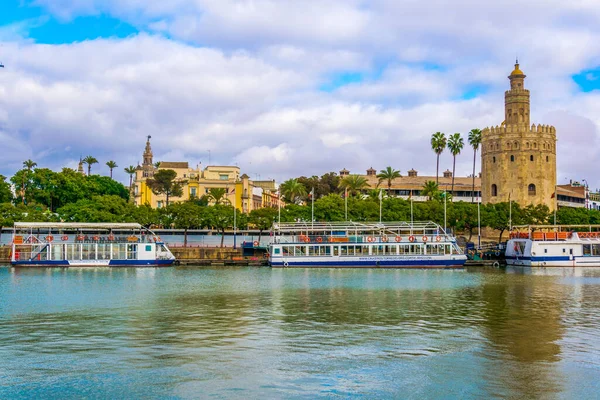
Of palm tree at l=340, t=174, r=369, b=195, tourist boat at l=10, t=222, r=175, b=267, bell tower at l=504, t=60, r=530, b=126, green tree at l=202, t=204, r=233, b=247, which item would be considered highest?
bell tower at l=504, t=60, r=530, b=126

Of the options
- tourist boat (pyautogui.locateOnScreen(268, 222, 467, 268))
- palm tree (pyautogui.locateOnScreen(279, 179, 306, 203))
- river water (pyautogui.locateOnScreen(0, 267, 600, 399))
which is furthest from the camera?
palm tree (pyautogui.locateOnScreen(279, 179, 306, 203))

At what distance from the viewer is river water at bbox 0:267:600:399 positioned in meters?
24.1

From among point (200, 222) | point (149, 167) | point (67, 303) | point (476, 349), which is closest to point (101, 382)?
Answer: point (476, 349)

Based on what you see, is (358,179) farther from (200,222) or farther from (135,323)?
(135,323)

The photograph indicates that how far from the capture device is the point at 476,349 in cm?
3020

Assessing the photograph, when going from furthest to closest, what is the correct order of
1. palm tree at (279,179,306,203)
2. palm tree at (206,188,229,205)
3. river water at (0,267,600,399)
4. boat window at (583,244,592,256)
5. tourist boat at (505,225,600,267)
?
palm tree at (279,179,306,203)
palm tree at (206,188,229,205)
boat window at (583,244,592,256)
tourist boat at (505,225,600,267)
river water at (0,267,600,399)

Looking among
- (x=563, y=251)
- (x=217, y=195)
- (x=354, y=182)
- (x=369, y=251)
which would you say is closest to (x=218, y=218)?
(x=369, y=251)

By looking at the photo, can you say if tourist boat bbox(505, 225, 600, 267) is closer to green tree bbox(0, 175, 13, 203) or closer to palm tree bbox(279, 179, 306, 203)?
palm tree bbox(279, 179, 306, 203)

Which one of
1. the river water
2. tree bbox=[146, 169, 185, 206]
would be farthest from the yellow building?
the river water

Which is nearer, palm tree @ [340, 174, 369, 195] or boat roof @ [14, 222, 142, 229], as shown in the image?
boat roof @ [14, 222, 142, 229]

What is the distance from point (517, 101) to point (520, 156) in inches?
393

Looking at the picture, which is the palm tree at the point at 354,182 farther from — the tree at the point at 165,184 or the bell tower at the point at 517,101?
the tree at the point at 165,184

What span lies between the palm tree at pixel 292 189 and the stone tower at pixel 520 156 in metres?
37.8

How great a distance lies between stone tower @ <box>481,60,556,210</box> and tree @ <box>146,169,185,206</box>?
5996 centimetres
